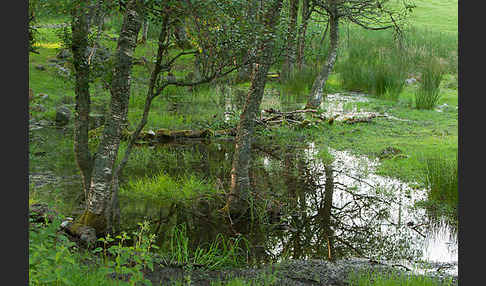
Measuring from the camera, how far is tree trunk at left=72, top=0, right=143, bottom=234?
4767mm

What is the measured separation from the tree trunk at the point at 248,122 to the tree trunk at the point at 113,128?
4.64ft

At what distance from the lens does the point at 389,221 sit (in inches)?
237

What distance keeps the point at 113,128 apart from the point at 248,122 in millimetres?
1666

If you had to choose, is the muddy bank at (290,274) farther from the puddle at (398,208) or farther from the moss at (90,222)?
the moss at (90,222)

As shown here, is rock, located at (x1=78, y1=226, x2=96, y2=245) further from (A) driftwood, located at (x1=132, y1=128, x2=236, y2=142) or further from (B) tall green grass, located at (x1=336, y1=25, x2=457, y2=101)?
(B) tall green grass, located at (x1=336, y1=25, x2=457, y2=101)

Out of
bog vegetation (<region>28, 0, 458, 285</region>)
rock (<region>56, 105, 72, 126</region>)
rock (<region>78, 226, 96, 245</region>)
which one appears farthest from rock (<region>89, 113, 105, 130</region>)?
rock (<region>78, 226, 96, 245</region>)

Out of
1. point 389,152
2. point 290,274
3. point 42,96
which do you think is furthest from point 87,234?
point 42,96

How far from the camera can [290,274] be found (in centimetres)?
445

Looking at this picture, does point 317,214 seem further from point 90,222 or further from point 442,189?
point 90,222

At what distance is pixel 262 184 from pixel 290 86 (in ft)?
24.8

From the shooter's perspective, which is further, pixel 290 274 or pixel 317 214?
pixel 317 214

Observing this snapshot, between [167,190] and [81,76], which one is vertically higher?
[81,76]

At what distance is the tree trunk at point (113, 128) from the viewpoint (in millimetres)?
4767

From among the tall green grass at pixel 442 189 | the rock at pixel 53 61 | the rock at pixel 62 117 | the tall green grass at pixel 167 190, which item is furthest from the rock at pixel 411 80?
the rock at pixel 53 61
